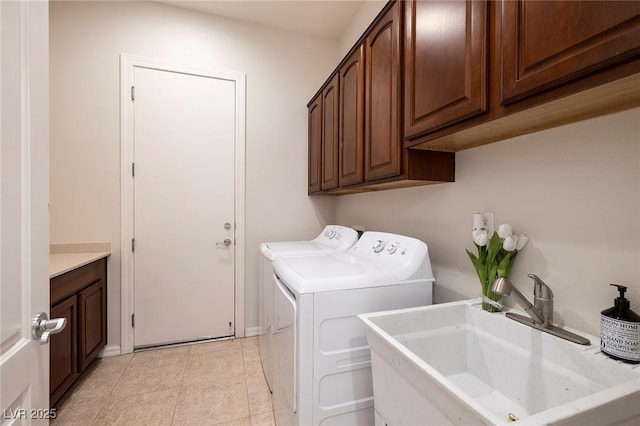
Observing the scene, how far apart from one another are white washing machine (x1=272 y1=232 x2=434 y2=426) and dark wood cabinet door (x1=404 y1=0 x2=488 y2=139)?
2.09 ft

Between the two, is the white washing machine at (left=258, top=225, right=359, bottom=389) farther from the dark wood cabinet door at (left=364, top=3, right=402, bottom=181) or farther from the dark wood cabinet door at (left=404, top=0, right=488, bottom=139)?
the dark wood cabinet door at (left=404, top=0, right=488, bottom=139)

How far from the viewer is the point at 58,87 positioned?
7.07 ft

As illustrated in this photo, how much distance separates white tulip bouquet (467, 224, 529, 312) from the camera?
3.49 feet

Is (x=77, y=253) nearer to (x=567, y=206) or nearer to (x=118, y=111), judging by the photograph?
(x=118, y=111)

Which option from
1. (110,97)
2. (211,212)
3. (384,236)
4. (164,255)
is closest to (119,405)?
(164,255)

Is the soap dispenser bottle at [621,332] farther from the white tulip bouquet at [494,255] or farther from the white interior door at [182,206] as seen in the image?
the white interior door at [182,206]

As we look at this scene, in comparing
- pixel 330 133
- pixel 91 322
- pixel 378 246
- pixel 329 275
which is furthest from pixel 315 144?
pixel 91 322

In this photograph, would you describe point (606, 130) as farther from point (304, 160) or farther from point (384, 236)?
point (304, 160)

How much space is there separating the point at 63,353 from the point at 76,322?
7.8 inches

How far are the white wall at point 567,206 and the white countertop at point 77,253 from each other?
242 centimetres

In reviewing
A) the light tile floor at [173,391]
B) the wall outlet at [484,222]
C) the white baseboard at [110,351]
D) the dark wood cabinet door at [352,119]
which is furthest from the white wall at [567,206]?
the white baseboard at [110,351]

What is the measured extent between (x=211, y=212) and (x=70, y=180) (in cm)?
107

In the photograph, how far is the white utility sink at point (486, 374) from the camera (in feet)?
1.91

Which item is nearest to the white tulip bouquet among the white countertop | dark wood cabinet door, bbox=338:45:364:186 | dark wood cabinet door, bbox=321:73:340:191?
dark wood cabinet door, bbox=338:45:364:186
